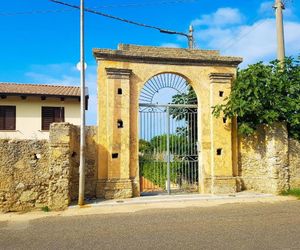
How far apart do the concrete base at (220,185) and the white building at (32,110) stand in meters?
10.5

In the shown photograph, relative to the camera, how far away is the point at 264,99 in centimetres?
1042

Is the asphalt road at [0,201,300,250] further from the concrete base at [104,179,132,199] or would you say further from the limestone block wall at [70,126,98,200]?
the limestone block wall at [70,126,98,200]

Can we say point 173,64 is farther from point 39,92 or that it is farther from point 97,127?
point 39,92

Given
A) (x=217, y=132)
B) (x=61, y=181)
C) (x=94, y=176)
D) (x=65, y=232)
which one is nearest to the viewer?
(x=65, y=232)

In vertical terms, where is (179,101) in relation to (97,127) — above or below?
above

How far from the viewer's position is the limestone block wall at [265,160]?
411 inches

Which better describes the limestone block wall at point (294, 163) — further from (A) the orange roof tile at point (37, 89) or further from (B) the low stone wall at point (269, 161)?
(A) the orange roof tile at point (37, 89)

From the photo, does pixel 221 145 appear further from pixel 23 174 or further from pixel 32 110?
pixel 32 110

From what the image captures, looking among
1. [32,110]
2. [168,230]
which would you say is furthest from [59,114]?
[168,230]

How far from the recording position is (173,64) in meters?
11.0

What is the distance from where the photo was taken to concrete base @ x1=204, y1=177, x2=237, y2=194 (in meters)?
10.7

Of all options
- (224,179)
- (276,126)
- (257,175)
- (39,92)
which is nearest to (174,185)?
(224,179)

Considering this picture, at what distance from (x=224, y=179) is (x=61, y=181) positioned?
537 centimetres

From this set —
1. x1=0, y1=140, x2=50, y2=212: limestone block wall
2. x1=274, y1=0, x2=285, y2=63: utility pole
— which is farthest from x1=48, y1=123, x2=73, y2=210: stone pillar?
x1=274, y1=0, x2=285, y2=63: utility pole
